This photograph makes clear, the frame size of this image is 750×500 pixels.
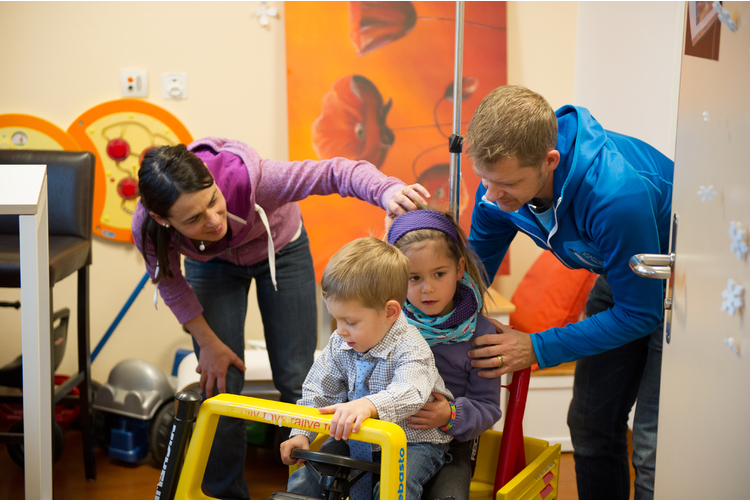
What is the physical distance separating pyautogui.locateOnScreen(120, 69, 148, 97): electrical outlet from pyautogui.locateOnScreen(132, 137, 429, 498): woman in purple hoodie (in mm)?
1211

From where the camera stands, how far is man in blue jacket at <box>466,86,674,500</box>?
1093 mm

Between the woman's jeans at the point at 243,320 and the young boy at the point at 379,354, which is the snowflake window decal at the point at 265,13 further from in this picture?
the young boy at the point at 379,354

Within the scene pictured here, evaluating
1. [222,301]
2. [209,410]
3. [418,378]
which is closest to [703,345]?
[418,378]

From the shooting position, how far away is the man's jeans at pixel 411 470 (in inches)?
44.7

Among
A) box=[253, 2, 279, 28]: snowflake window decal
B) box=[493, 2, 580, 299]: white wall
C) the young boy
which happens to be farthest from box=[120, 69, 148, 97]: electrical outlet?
the young boy

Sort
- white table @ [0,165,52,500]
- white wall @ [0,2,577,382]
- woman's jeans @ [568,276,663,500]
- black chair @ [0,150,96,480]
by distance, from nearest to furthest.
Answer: white table @ [0,165,52,500], woman's jeans @ [568,276,663,500], black chair @ [0,150,96,480], white wall @ [0,2,577,382]

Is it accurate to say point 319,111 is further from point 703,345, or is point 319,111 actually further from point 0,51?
point 703,345

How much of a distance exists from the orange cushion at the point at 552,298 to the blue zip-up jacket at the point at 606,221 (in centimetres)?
110

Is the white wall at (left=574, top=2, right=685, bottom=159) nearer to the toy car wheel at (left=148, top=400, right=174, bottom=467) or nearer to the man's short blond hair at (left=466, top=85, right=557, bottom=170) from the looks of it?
the man's short blond hair at (left=466, top=85, right=557, bottom=170)

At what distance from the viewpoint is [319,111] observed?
262cm

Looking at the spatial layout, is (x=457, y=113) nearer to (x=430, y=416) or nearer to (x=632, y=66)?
(x=430, y=416)

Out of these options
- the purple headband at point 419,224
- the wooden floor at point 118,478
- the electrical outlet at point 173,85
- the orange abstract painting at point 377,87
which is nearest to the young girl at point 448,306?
the purple headband at point 419,224

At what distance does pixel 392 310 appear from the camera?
1170 millimetres

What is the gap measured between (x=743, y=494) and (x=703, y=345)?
7.2 inches
